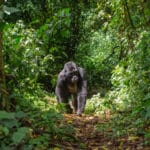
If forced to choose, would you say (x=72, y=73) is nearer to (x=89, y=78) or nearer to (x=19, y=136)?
(x=19, y=136)

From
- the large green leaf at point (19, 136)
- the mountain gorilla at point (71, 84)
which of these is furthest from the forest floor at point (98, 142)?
the mountain gorilla at point (71, 84)

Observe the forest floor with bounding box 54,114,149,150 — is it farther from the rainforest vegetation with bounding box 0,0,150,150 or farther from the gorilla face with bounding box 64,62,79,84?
the gorilla face with bounding box 64,62,79,84

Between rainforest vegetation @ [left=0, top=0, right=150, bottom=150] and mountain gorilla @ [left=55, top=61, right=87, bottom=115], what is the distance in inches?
11.0

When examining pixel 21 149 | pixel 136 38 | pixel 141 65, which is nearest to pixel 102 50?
pixel 136 38

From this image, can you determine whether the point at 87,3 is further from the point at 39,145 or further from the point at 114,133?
the point at 39,145

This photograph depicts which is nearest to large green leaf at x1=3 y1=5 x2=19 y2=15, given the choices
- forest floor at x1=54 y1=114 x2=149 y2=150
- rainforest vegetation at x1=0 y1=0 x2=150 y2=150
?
rainforest vegetation at x1=0 y1=0 x2=150 y2=150

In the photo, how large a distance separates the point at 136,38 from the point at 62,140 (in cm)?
424

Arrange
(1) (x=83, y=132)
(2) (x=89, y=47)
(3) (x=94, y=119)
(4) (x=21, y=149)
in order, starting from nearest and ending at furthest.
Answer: (4) (x=21, y=149) < (1) (x=83, y=132) < (3) (x=94, y=119) < (2) (x=89, y=47)

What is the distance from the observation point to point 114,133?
5.74 m

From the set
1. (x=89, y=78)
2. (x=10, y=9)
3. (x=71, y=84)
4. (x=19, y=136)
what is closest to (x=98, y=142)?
(x=19, y=136)

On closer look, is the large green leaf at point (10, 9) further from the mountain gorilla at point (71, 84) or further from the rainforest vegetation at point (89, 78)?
the mountain gorilla at point (71, 84)

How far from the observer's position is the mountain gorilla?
28.4 ft

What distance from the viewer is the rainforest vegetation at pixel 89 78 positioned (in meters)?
4.36

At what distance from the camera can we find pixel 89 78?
50.4ft
